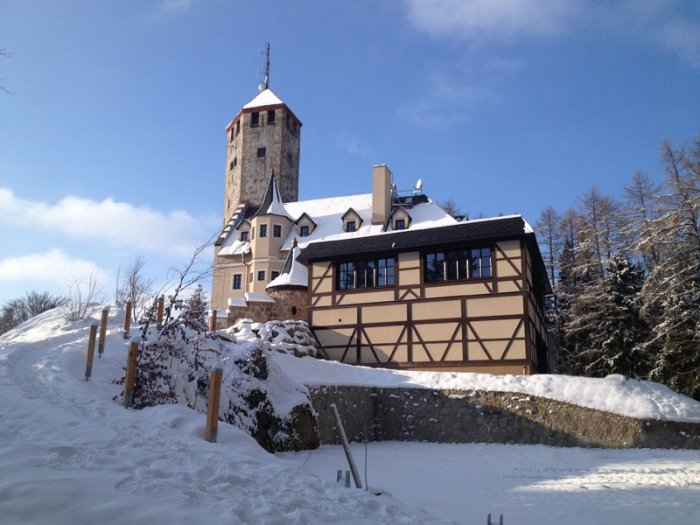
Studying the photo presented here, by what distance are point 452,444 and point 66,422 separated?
11.7 metres

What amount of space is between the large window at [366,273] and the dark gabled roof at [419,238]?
1.67 ft

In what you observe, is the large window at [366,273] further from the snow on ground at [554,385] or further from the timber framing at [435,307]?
the snow on ground at [554,385]

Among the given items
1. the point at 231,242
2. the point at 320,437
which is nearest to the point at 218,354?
the point at 320,437

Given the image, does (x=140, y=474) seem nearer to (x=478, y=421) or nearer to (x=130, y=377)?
(x=130, y=377)

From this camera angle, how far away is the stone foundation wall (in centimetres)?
1487

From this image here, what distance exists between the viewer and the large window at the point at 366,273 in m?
21.6

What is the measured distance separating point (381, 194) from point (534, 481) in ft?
68.3

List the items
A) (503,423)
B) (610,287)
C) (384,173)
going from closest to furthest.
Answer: (503,423) < (610,287) < (384,173)

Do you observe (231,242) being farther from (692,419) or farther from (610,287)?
(692,419)

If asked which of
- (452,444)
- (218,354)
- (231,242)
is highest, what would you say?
(231,242)

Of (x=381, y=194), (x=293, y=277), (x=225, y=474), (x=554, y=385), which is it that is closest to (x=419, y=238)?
(x=293, y=277)

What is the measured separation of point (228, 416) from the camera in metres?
10.7

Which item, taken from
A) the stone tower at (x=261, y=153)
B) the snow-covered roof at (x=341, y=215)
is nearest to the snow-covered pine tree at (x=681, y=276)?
the snow-covered roof at (x=341, y=215)

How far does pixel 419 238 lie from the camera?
2086 cm
